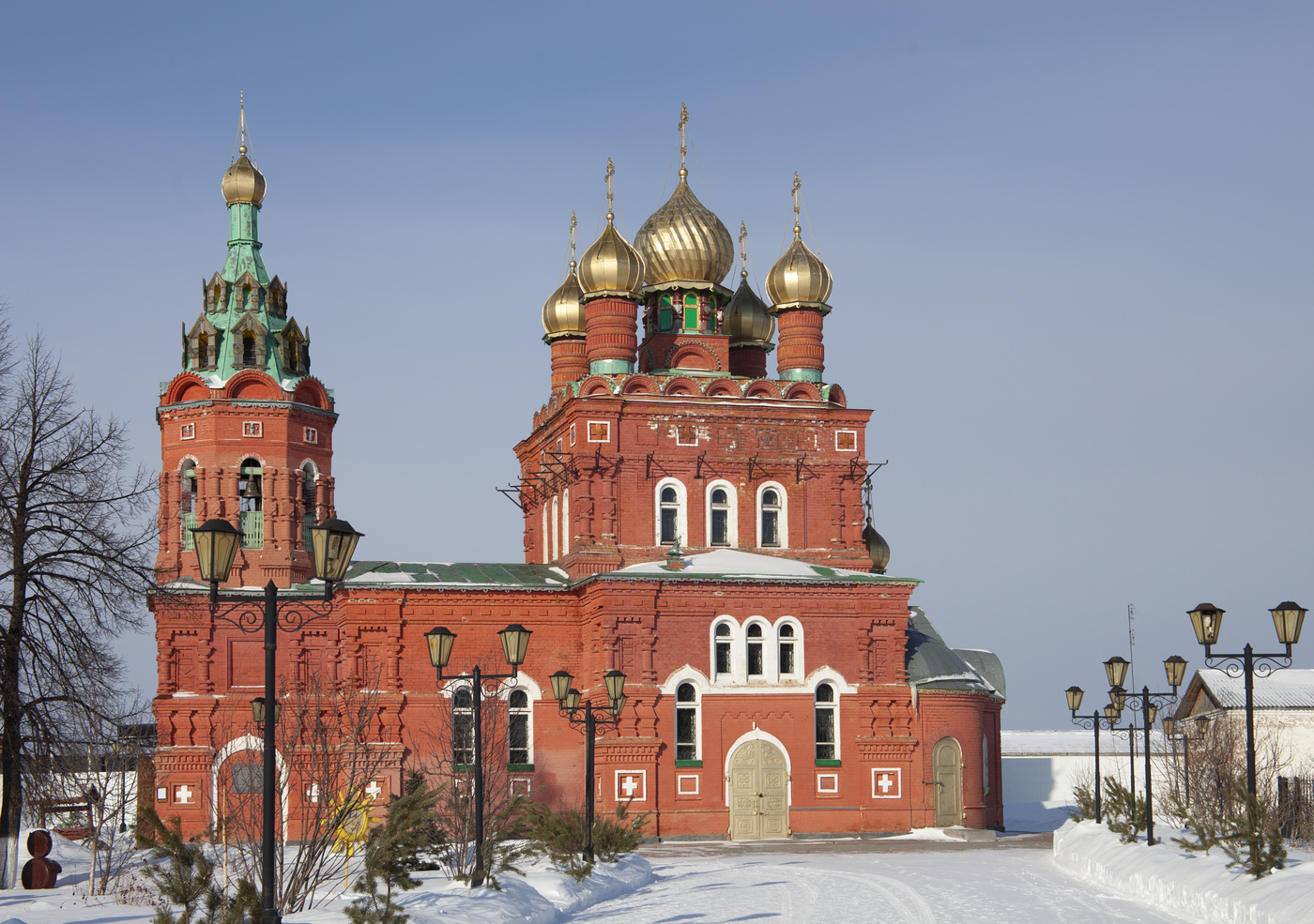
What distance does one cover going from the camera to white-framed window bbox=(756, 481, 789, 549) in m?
37.7

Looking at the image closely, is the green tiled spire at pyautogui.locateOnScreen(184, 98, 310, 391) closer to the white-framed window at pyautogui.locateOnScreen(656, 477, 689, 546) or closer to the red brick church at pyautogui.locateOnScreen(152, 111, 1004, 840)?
the red brick church at pyautogui.locateOnScreen(152, 111, 1004, 840)

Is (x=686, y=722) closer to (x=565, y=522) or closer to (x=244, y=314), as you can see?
(x=565, y=522)

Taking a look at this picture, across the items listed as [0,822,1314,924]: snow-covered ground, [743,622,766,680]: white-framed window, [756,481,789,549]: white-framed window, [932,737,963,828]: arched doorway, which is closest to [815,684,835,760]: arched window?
[743,622,766,680]: white-framed window

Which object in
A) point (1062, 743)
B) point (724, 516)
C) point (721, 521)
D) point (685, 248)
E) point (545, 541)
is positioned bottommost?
point (1062, 743)

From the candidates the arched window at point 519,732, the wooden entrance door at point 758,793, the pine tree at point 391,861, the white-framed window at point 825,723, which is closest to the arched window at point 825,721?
the white-framed window at point 825,723

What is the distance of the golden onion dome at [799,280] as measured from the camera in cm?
Answer: 3956

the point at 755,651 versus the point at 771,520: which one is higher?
the point at 771,520

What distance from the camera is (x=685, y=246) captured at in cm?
4000

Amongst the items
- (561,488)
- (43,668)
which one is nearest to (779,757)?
(561,488)

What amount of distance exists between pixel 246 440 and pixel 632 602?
30.7ft

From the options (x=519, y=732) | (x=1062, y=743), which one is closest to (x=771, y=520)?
(x=519, y=732)

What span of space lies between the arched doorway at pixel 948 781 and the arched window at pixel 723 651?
17.3ft

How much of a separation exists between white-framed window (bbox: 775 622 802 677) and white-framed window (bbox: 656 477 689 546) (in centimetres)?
315

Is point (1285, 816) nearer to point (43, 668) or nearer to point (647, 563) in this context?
point (647, 563)
